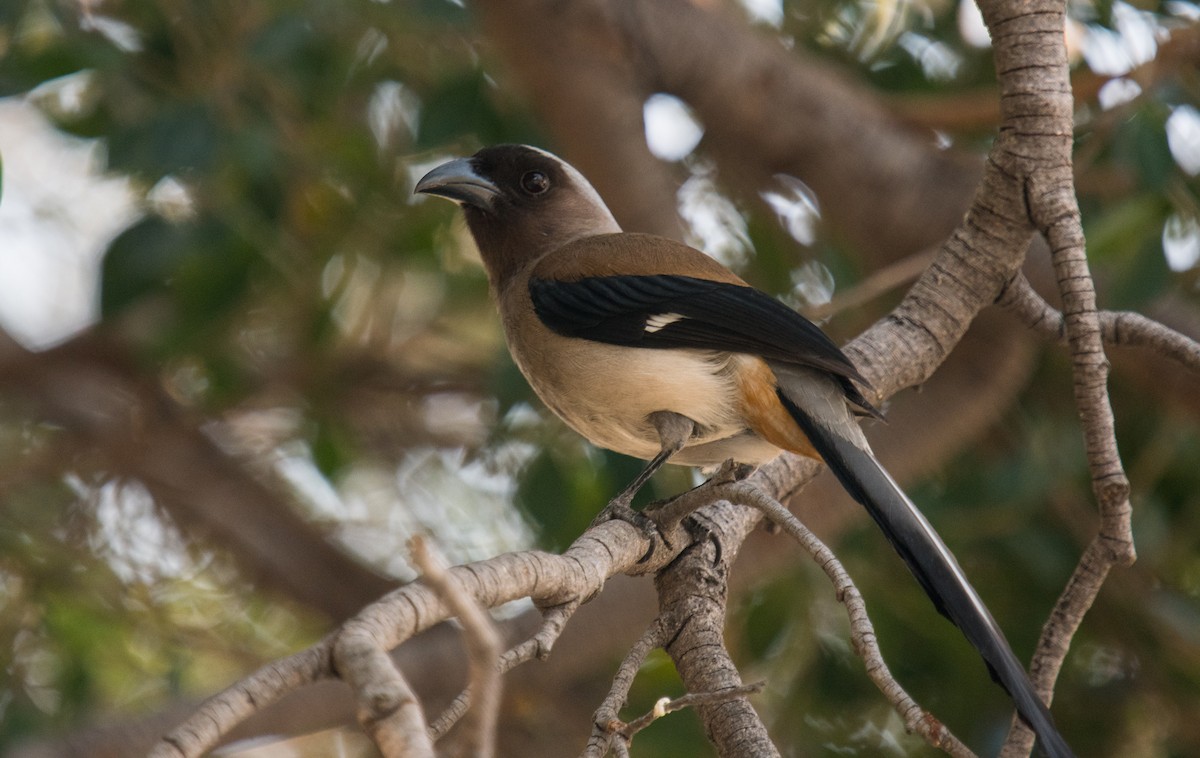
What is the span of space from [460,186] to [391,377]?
191cm

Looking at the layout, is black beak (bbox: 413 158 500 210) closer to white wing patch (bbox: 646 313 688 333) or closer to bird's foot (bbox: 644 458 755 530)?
white wing patch (bbox: 646 313 688 333)

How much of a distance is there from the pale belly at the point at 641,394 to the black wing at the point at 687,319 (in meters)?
0.04

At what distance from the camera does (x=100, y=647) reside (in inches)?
185

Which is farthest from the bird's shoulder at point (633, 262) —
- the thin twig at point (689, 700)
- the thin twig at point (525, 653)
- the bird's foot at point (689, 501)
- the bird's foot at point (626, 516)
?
the thin twig at point (689, 700)

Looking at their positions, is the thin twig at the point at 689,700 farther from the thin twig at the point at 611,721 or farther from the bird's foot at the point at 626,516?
the bird's foot at the point at 626,516

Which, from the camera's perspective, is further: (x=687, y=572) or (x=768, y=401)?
(x=768, y=401)

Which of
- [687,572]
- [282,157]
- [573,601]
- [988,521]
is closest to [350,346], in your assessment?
[282,157]

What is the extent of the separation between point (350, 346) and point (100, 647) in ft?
5.17

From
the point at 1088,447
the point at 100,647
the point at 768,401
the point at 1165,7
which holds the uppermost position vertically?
the point at 1165,7

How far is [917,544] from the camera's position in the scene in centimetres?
250

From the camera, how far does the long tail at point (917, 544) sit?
2.17 meters

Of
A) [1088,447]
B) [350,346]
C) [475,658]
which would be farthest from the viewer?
[350,346]

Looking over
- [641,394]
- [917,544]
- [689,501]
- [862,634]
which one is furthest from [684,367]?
[862,634]

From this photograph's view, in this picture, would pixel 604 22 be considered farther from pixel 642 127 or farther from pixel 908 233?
pixel 908 233
